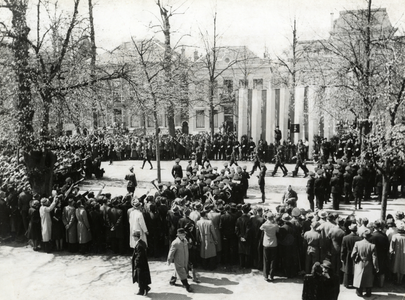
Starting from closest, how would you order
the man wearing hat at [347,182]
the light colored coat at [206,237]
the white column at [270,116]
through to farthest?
the light colored coat at [206,237] < the man wearing hat at [347,182] < the white column at [270,116]

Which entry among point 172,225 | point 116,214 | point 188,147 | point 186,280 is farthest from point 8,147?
point 188,147

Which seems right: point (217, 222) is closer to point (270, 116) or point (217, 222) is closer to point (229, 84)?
point (270, 116)

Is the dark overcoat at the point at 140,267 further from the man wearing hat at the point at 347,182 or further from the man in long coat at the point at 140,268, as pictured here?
the man wearing hat at the point at 347,182

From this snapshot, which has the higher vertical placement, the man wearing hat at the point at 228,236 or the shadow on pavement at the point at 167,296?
the man wearing hat at the point at 228,236

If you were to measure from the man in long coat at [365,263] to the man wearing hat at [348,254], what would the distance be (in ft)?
0.76

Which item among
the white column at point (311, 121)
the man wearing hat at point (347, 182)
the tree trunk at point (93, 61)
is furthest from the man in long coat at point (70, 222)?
the white column at point (311, 121)

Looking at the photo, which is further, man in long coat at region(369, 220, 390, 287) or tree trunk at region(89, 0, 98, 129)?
tree trunk at region(89, 0, 98, 129)

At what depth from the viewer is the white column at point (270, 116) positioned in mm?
25891

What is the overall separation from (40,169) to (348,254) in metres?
9.51

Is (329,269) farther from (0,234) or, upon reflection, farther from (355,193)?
(0,234)

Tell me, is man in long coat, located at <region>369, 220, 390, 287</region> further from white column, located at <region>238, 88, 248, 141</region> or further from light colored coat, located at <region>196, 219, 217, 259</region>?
white column, located at <region>238, 88, 248, 141</region>

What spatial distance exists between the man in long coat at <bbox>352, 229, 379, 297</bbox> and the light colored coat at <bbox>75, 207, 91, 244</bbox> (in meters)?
6.72

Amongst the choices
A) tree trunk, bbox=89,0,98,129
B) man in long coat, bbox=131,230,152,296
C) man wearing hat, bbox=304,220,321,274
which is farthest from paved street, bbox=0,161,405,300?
tree trunk, bbox=89,0,98,129

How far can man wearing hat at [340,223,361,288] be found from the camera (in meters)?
9.16
